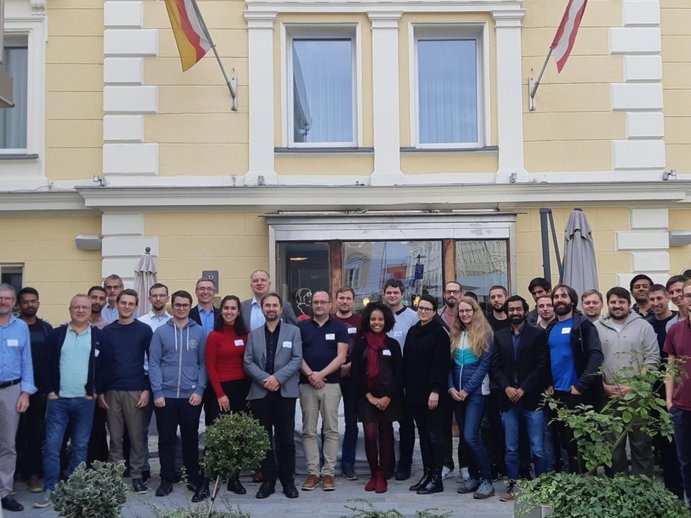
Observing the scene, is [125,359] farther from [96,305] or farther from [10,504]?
[10,504]

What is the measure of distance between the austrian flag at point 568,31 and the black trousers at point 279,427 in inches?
238

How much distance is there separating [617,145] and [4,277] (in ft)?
29.8

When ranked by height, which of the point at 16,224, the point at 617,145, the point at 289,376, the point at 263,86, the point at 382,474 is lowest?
the point at 382,474

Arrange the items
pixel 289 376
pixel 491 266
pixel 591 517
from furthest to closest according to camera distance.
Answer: pixel 491 266
pixel 289 376
pixel 591 517

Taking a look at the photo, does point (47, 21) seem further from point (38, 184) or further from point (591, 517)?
point (591, 517)

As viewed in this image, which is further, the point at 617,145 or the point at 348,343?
the point at 617,145

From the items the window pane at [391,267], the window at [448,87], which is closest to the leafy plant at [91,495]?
the window pane at [391,267]

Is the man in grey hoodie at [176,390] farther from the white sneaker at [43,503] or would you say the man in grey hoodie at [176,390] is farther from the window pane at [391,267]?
the window pane at [391,267]

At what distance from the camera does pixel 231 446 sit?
5.80 meters

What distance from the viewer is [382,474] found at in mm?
7586

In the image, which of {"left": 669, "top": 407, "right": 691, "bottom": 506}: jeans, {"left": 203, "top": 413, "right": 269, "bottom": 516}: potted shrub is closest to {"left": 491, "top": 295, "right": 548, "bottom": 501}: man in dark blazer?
{"left": 669, "top": 407, "right": 691, "bottom": 506}: jeans

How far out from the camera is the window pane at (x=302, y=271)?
11547mm

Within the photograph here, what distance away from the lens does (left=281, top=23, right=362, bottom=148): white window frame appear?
12.0 m

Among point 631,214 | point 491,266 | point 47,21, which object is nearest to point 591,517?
point 491,266
